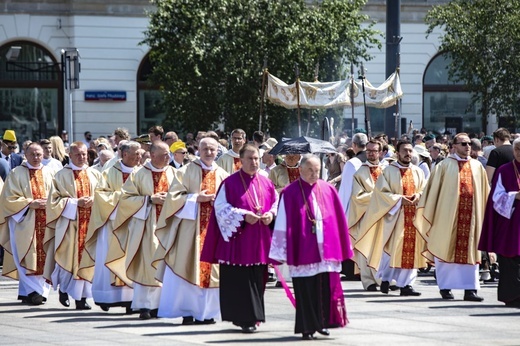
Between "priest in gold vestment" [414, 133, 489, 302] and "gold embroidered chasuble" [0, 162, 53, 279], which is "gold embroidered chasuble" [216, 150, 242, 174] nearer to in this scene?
"gold embroidered chasuble" [0, 162, 53, 279]

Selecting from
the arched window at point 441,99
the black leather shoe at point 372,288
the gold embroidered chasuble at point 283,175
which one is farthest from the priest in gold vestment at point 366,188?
the arched window at point 441,99

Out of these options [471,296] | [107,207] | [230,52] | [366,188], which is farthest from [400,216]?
[230,52]

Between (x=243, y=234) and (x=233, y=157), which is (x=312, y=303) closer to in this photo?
(x=243, y=234)

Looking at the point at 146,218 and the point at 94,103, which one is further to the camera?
the point at 94,103

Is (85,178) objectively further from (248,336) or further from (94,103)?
(94,103)

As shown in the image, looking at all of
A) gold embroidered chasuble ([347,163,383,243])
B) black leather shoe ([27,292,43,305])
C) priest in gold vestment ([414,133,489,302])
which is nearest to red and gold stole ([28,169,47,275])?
black leather shoe ([27,292,43,305])

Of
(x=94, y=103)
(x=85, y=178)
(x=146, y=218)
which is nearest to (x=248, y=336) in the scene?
(x=146, y=218)

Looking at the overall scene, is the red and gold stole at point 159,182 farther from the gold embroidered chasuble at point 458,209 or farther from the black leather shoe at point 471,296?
the black leather shoe at point 471,296

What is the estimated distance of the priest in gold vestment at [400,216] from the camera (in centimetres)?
1709

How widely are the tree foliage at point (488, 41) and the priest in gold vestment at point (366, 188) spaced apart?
13.0 meters

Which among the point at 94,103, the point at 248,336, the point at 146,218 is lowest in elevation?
the point at 248,336

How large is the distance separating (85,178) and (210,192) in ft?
7.79

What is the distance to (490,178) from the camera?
56.4 feet

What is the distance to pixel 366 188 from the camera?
17828 millimetres
